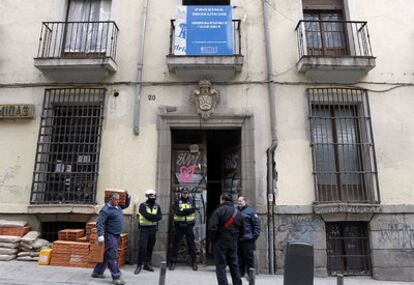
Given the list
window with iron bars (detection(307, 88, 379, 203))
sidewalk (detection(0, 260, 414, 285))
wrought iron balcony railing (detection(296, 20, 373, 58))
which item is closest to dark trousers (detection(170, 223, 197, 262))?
sidewalk (detection(0, 260, 414, 285))

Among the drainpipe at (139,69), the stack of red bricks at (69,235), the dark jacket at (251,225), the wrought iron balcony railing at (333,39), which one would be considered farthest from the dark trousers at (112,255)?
the wrought iron balcony railing at (333,39)

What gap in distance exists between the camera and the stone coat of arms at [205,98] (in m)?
8.14

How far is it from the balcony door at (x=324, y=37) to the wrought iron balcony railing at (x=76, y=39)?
201 inches

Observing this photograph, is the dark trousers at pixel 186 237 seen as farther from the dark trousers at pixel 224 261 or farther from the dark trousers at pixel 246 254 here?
the dark trousers at pixel 224 261

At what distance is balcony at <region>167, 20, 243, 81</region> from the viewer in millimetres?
7980

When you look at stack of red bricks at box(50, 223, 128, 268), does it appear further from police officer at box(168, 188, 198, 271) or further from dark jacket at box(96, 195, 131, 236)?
police officer at box(168, 188, 198, 271)

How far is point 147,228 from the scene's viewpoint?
7.02 m

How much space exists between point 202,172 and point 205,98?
1.86m

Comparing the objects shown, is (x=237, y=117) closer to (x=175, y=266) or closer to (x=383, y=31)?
(x=175, y=266)

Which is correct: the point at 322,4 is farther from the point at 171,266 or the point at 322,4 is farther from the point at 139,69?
the point at 171,266

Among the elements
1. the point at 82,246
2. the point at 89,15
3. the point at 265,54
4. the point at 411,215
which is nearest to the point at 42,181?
the point at 82,246

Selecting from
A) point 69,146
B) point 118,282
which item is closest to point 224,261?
point 118,282

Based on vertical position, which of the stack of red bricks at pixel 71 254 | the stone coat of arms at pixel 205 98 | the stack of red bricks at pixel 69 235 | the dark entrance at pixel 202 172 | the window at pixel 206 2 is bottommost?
the stack of red bricks at pixel 71 254

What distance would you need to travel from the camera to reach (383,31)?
8.71 metres
